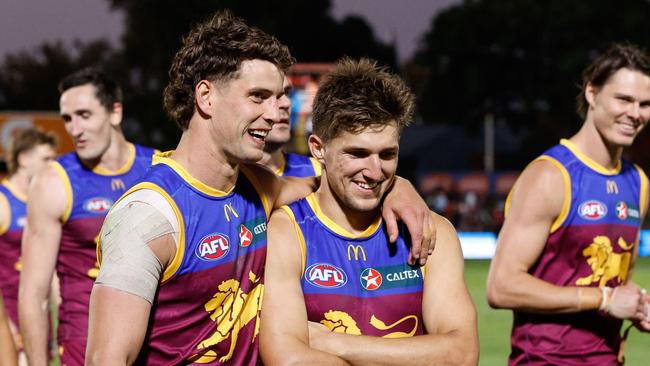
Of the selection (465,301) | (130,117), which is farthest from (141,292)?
(130,117)

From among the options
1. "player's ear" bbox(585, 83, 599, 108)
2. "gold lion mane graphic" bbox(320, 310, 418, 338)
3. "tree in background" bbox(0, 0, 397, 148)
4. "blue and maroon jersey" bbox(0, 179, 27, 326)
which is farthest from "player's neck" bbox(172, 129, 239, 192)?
"tree in background" bbox(0, 0, 397, 148)

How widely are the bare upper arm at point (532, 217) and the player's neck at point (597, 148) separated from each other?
254 mm

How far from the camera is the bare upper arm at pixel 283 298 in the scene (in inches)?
153

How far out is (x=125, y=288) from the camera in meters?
3.54

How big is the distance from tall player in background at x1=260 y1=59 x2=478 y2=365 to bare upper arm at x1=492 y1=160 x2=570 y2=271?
1253 millimetres

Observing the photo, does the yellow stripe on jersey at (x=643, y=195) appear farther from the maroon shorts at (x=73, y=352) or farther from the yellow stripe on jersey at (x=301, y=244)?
the maroon shorts at (x=73, y=352)

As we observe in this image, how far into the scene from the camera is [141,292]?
3.57 meters

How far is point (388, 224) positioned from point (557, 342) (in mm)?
1797

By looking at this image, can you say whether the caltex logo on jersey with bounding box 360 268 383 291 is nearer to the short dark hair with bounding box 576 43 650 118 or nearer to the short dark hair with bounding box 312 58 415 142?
the short dark hair with bounding box 312 58 415 142

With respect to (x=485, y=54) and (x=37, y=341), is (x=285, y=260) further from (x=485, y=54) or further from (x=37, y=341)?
(x=485, y=54)

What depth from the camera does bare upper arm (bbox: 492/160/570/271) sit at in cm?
534

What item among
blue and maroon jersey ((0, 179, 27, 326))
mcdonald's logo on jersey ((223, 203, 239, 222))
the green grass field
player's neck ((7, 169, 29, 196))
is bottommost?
the green grass field

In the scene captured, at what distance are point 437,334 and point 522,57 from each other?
195 ft

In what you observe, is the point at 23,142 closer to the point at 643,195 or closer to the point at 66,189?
the point at 66,189
